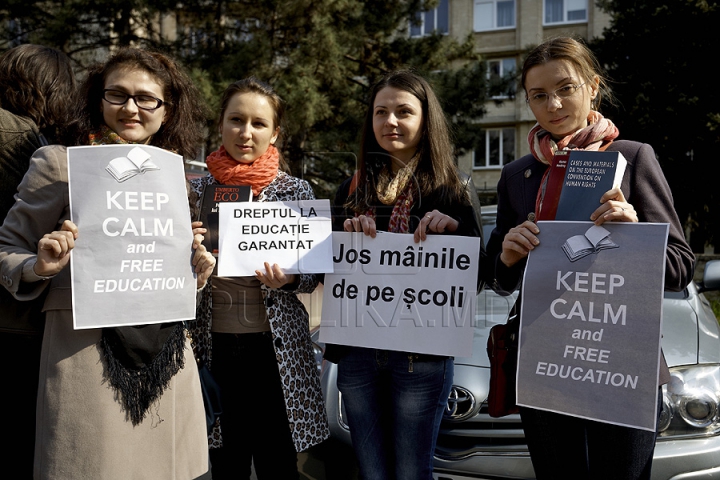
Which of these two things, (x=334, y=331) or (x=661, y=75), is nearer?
(x=334, y=331)

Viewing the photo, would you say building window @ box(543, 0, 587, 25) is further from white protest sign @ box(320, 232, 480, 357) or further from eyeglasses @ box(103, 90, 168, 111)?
eyeglasses @ box(103, 90, 168, 111)

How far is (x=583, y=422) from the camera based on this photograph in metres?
1.96

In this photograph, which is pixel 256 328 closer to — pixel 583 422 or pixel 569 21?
pixel 583 422

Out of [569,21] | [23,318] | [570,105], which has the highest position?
[569,21]

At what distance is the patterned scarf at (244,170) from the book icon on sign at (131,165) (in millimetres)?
549

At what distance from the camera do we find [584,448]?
197cm

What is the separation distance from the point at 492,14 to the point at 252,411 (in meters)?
26.9

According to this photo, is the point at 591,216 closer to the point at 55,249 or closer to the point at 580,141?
the point at 580,141

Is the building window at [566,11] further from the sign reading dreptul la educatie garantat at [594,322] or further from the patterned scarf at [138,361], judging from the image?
the patterned scarf at [138,361]

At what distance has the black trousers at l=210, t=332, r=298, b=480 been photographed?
8.02 ft

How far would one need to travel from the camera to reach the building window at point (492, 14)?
26.4 metres

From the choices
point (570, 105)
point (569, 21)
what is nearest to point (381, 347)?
point (570, 105)

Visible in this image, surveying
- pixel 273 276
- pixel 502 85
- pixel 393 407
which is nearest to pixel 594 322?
pixel 393 407

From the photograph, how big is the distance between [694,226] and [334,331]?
16.0 metres
